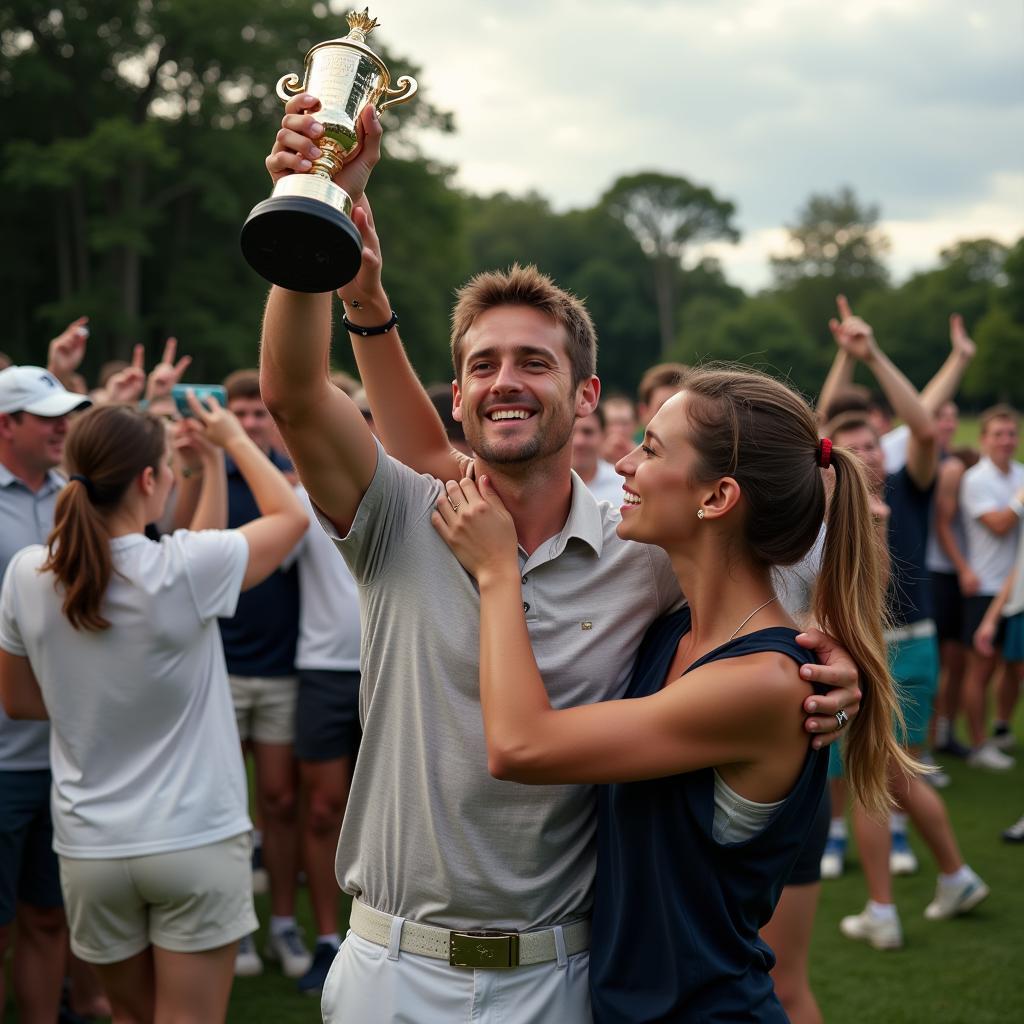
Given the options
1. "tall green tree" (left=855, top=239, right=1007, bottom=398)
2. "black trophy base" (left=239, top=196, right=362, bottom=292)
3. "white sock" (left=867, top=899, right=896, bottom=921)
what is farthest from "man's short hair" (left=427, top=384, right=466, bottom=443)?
"tall green tree" (left=855, top=239, right=1007, bottom=398)

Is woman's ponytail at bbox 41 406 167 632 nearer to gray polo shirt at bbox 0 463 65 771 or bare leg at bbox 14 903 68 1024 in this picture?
gray polo shirt at bbox 0 463 65 771

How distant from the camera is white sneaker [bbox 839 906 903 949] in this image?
5754 mm

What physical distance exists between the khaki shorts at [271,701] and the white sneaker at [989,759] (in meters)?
5.79

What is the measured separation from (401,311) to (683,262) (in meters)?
68.8

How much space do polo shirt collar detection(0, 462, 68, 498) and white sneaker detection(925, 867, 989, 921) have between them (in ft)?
15.7

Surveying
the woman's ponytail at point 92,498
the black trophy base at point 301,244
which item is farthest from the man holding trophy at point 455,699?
the woman's ponytail at point 92,498

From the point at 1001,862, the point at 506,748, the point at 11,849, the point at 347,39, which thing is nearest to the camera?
the point at 506,748

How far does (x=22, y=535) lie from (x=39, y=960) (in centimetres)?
165

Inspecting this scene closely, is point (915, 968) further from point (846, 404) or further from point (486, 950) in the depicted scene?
point (486, 950)

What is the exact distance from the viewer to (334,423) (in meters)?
2.36

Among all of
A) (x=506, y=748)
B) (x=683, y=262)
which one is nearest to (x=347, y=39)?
(x=506, y=748)

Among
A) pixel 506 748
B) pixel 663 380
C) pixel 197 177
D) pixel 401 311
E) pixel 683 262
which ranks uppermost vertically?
pixel 683 262

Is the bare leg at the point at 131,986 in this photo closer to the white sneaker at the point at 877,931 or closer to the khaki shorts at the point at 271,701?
the khaki shorts at the point at 271,701

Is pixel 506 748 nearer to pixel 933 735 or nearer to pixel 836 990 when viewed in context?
pixel 836 990
